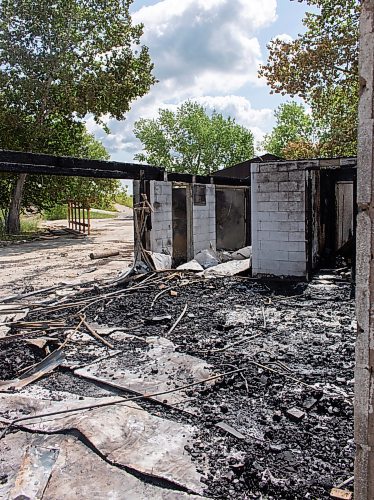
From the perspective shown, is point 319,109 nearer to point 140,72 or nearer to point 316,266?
point 140,72

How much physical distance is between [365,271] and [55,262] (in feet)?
36.9

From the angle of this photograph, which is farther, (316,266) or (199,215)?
(199,215)

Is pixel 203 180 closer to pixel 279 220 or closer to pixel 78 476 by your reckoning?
pixel 279 220

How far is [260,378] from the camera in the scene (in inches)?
155

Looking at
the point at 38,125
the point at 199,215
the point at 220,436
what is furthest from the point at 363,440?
the point at 38,125

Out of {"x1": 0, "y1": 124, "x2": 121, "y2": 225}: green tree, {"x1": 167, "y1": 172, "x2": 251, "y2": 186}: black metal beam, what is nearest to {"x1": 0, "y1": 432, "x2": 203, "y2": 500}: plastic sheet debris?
{"x1": 167, "y1": 172, "x2": 251, "y2": 186}: black metal beam

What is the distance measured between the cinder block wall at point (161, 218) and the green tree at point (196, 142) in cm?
2534

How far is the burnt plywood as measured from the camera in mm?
13641

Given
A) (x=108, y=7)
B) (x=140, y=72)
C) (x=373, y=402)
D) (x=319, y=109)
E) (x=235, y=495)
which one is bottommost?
(x=235, y=495)

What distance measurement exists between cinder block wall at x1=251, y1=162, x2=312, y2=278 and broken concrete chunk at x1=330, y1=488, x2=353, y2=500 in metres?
6.30

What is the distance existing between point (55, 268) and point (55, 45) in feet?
34.0

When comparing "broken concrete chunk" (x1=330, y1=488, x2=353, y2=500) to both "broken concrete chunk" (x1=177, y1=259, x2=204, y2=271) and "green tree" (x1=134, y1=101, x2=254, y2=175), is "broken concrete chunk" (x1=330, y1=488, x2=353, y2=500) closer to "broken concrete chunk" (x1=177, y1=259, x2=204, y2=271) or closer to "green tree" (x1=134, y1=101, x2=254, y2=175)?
"broken concrete chunk" (x1=177, y1=259, x2=204, y2=271)

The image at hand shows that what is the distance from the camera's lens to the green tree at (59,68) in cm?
1673

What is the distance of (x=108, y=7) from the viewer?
56.9 ft
